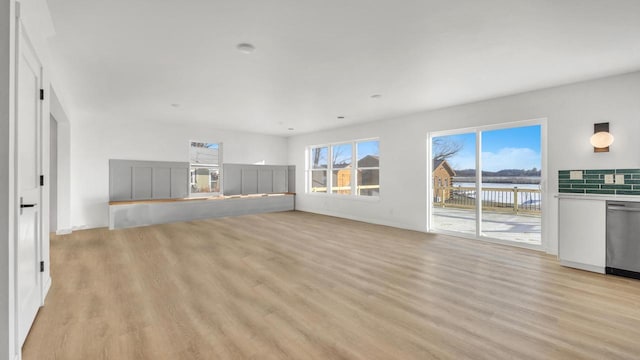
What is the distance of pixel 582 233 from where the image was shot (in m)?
3.52

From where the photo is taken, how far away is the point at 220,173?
8.07 metres

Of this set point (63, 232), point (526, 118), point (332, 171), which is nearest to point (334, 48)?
point (526, 118)

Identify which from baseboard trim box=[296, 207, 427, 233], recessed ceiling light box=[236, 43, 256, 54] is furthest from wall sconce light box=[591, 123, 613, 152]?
recessed ceiling light box=[236, 43, 256, 54]

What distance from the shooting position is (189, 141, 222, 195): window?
7648 millimetres

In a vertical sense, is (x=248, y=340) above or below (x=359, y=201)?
below

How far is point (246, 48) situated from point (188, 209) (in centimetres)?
524

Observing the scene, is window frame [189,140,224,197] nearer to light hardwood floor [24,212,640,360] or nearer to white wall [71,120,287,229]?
white wall [71,120,287,229]

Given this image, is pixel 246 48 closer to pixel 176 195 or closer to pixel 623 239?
pixel 623 239

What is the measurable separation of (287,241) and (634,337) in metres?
3.97

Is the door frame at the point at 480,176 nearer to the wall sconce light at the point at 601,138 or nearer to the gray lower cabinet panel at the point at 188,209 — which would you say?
the wall sconce light at the point at 601,138

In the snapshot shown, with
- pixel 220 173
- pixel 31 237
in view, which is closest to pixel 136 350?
pixel 31 237

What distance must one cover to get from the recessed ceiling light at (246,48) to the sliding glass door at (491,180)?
402 cm

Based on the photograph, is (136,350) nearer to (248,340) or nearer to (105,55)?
(248,340)

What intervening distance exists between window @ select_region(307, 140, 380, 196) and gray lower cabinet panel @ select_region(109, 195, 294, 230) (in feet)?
4.06
